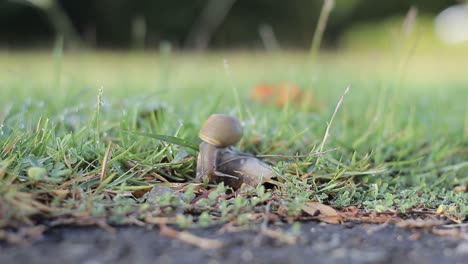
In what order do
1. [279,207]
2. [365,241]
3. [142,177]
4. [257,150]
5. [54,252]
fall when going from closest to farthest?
[54,252]
[365,241]
[279,207]
[142,177]
[257,150]

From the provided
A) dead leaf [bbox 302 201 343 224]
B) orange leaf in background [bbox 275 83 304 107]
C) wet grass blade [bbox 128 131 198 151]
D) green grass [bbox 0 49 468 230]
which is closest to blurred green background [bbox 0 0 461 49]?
orange leaf in background [bbox 275 83 304 107]

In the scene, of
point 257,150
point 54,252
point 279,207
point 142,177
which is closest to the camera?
point 54,252

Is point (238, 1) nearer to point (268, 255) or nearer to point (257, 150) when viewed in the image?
point (257, 150)

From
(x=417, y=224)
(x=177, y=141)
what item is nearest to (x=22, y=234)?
(x=177, y=141)

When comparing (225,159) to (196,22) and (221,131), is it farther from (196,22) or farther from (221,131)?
(196,22)

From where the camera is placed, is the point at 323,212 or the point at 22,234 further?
the point at 323,212

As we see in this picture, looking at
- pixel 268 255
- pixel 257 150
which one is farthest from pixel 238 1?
pixel 268 255
